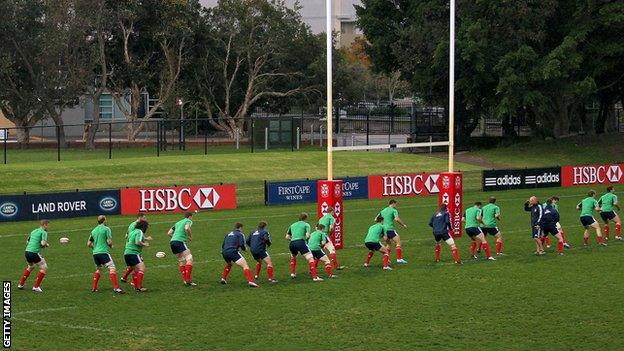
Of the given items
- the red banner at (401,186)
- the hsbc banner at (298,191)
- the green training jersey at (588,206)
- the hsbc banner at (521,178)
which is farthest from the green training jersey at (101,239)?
the hsbc banner at (521,178)

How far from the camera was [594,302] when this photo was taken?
2425 cm

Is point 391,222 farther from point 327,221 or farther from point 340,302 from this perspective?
point 340,302

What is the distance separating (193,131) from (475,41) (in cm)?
2556

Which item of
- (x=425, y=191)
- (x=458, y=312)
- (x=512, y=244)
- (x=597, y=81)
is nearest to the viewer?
(x=458, y=312)

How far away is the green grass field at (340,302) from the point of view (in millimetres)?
20609

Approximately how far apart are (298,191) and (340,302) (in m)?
21.9

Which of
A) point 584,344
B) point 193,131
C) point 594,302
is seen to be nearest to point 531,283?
point 594,302

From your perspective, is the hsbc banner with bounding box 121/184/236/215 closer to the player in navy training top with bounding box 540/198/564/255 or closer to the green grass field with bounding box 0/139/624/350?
the green grass field with bounding box 0/139/624/350

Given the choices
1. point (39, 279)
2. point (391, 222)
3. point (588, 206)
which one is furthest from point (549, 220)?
point (39, 279)

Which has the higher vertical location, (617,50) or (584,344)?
(617,50)

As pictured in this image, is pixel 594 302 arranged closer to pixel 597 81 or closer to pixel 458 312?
pixel 458 312

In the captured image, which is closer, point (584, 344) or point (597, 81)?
point (584, 344)

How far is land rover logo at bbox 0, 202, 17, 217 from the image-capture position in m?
38.7

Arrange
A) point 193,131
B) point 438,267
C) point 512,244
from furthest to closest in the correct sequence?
point 193,131 < point 512,244 < point 438,267
